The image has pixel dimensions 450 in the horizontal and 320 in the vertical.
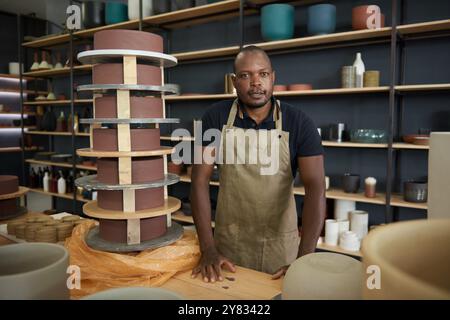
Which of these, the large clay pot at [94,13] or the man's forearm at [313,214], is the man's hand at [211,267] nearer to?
the man's forearm at [313,214]

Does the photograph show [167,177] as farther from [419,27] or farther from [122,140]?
[419,27]

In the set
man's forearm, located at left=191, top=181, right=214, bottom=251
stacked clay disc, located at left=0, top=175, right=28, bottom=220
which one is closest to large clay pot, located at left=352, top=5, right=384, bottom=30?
man's forearm, located at left=191, top=181, right=214, bottom=251

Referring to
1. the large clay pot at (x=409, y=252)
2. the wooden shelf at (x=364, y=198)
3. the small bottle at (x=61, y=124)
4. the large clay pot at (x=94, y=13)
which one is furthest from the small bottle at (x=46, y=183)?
the large clay pot at (x=409, y=252)

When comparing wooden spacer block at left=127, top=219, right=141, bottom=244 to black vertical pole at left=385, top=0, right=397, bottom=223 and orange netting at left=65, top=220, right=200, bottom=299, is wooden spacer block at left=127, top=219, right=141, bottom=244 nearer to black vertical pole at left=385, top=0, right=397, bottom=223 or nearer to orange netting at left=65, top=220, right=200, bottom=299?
orange netting at left=65, top=220, right=200, bottom=299

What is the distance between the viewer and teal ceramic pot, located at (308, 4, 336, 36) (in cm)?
328

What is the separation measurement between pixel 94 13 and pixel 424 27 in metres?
3.82

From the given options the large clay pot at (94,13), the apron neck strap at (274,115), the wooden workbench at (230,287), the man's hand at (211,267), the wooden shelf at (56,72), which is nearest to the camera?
the wooden workbench at (230,287)

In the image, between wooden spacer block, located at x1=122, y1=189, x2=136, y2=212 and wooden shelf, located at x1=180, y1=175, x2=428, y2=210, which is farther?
wooden shelf, located at x1=180, y1=175, x2=428, y2=210

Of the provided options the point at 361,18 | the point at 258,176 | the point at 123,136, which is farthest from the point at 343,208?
the point at 123,136

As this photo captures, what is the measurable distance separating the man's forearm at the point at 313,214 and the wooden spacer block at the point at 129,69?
970mm

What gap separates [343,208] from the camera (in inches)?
136

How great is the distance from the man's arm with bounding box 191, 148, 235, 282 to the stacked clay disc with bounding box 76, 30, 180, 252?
161 millimetres

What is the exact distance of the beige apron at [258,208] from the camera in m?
1.99

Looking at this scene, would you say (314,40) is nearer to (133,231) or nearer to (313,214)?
(313,214)
